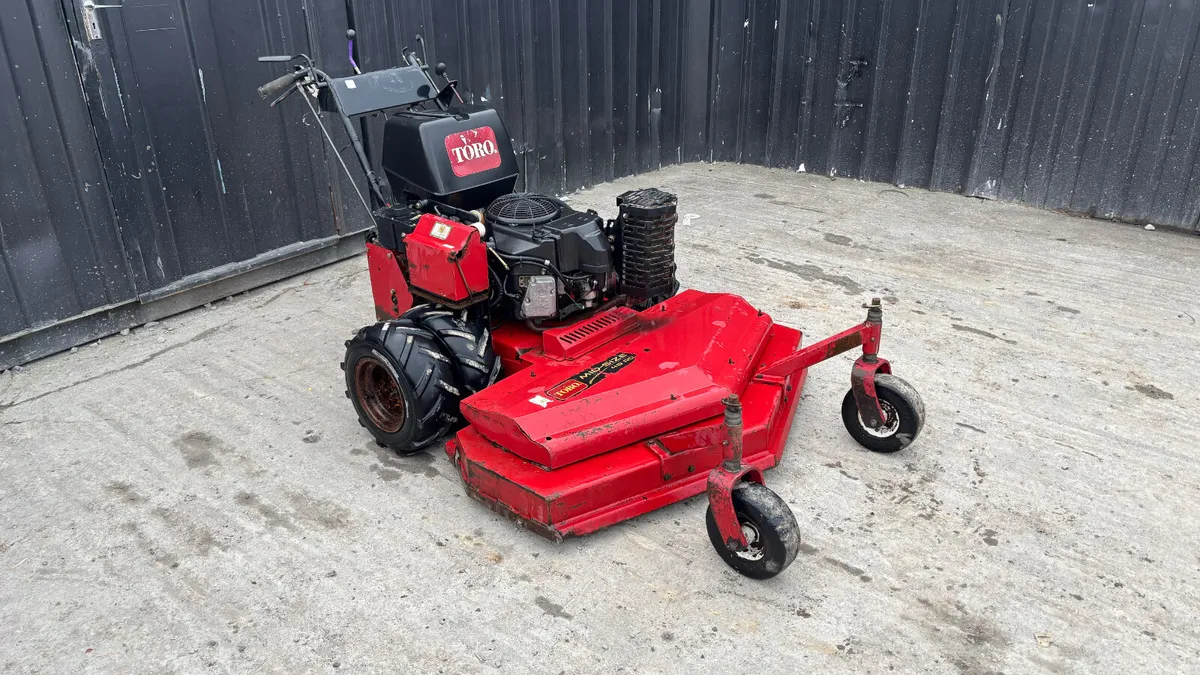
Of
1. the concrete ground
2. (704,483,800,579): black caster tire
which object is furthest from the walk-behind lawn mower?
the concrete ground

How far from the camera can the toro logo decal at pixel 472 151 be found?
4316mm

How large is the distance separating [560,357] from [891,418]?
5.11 ft

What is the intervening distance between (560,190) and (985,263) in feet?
13.0

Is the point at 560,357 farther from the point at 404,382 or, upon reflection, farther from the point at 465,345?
the point at 404,382

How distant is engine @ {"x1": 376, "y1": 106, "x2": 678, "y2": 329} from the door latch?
1995 millimetres

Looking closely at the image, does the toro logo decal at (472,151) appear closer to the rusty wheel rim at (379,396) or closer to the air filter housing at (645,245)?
the air filter housing at (645,245)

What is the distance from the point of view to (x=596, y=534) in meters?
3.45

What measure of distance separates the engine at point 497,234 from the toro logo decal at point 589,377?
0.42 m

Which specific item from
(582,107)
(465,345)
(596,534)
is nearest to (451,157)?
(465,345)

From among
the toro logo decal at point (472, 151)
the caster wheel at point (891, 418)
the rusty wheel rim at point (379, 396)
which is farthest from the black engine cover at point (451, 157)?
the caster wheel at point (891, 418)

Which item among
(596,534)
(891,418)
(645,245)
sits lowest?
(596,534)

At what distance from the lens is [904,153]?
28.2ft

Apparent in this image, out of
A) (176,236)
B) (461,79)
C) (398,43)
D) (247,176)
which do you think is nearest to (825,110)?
(461,79)

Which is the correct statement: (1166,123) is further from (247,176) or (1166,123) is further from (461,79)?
(247,176)
